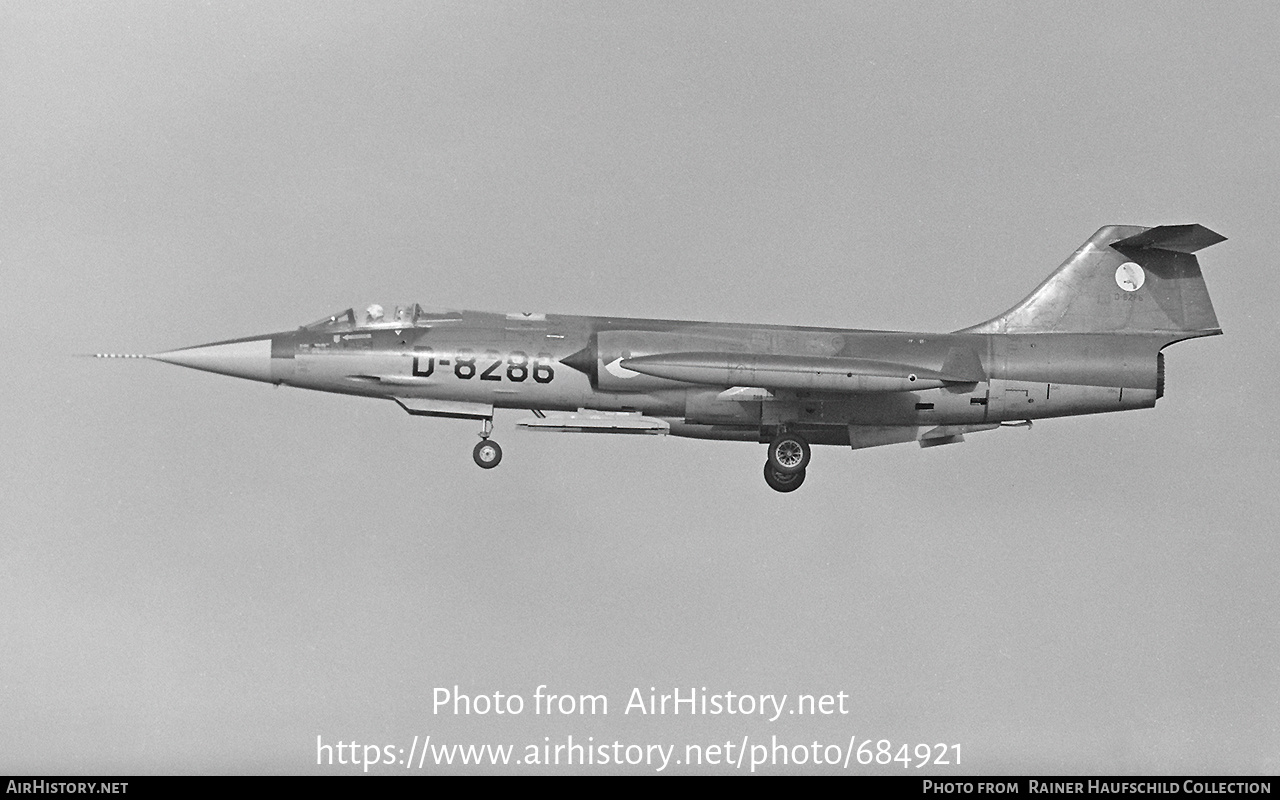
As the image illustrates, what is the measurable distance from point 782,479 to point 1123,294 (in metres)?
5.81

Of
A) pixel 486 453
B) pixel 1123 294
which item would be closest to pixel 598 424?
pixel 486 453

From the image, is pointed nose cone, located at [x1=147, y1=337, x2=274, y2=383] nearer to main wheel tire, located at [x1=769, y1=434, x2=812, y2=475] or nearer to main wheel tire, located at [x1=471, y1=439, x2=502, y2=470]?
main wheel tire, located at [x1=471, y1=439, x2=502, y2=470]

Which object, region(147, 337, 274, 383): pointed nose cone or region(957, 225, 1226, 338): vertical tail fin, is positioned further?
region(957, 225, 1226, 338): vertical tail fin

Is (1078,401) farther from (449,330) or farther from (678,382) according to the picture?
(449,330)

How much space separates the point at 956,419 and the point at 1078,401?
1755 millimetres

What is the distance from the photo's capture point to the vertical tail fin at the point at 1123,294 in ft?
103

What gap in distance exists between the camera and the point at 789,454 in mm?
30609

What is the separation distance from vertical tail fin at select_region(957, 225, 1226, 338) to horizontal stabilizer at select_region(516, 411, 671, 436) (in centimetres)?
511

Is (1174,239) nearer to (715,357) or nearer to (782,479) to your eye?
(782,479)

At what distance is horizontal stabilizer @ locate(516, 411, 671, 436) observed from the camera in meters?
29.9

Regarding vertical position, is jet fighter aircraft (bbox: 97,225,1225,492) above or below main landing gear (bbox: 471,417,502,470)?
above

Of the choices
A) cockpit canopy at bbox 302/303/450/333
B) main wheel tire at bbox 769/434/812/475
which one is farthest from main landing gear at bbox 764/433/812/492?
cockpit canopy at bbox 302/303/450/333

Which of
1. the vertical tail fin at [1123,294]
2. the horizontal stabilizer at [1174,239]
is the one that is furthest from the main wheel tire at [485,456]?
the horizontal stabilizer at [1174,239]
